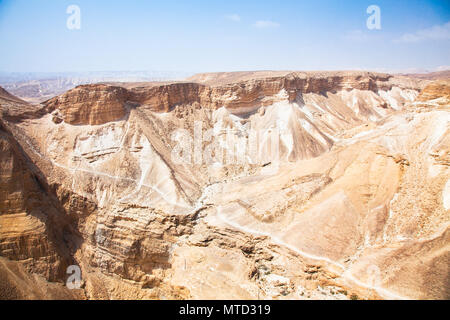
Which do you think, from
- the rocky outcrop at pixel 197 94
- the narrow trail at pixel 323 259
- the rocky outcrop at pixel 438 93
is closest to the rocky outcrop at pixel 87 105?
the rocky outcrop at pixel 197 94

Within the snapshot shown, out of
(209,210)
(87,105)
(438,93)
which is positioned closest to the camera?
(438,93)

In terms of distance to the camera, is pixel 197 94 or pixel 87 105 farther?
pixel 197 94

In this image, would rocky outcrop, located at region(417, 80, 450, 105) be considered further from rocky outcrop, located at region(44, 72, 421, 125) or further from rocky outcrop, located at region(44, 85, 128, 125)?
rocky outcrop, located at region(44, 85, 128, 125)

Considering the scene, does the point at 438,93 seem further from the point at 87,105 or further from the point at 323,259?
the point at 87,105

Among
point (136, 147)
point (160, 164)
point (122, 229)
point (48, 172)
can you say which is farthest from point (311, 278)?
point (48, 172)

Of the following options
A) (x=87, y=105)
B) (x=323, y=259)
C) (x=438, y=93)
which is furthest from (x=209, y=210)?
(x=438, y=93)

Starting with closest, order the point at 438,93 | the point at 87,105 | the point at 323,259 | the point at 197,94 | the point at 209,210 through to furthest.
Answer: the point at 323,259
the point at 438,93
the point at 209,210
the point at 87,105
the point at 197,94

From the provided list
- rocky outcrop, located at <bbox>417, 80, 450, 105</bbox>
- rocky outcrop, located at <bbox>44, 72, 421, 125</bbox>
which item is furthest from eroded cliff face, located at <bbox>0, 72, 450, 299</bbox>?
rocky outcrop, located at <bbox>417, 80, 450, 105</bbox>
